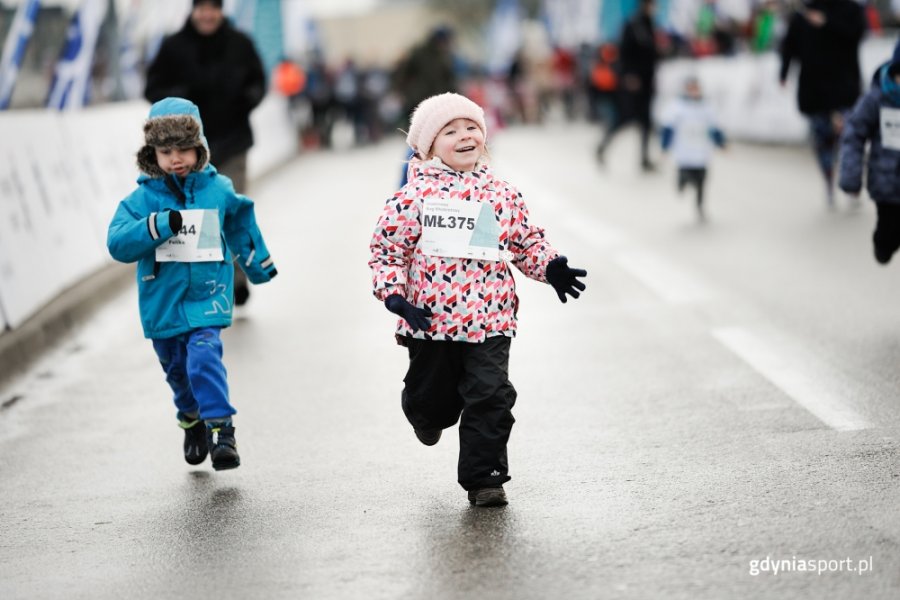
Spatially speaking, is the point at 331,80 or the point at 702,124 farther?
the point at 331,80

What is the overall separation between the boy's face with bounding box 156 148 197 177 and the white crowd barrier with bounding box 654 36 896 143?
16219mm

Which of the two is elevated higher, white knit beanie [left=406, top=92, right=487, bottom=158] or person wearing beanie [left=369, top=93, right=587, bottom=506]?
white knit beanie [left=406, top=92, right=487, bottom=158]

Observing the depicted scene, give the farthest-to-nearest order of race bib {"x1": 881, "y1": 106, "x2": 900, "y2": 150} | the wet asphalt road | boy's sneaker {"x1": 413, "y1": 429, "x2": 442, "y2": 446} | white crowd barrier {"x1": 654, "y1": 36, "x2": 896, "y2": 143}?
white crowd barrier {"x1": 654, "y1": 36, "x2": 896, "y2": 143} < race bib {"x1": 881, "y1": 106, "x2": 900, "y2": 150} < boy's sneaker {"x1": 413, "y1": 429, "x2": 442, "y2": 446} < the wet asphalt road

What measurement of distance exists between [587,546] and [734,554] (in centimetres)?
46

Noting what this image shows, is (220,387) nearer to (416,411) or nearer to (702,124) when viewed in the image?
(416,411)

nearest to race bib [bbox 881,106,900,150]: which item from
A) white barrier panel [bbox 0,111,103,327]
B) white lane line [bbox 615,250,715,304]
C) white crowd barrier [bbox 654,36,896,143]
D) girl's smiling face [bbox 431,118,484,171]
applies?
white lane line [bbox 615,250,715,304]

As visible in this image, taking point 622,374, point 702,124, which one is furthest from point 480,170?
point 702,124

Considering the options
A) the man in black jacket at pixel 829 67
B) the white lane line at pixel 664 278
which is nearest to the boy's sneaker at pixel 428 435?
the white lane line at pixel 664 278

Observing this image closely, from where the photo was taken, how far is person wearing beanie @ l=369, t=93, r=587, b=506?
5660mm

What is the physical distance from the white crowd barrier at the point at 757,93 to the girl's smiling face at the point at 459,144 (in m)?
16.4

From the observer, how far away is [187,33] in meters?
10.7

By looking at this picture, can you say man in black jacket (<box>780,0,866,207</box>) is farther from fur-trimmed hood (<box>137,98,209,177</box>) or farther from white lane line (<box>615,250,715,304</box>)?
fur-trimmed hood (<box>137,98,209,177</box>)

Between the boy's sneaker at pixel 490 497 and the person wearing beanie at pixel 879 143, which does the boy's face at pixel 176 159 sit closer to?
the boy's sneaker at pixel 490 497

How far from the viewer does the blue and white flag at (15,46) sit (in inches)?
528
